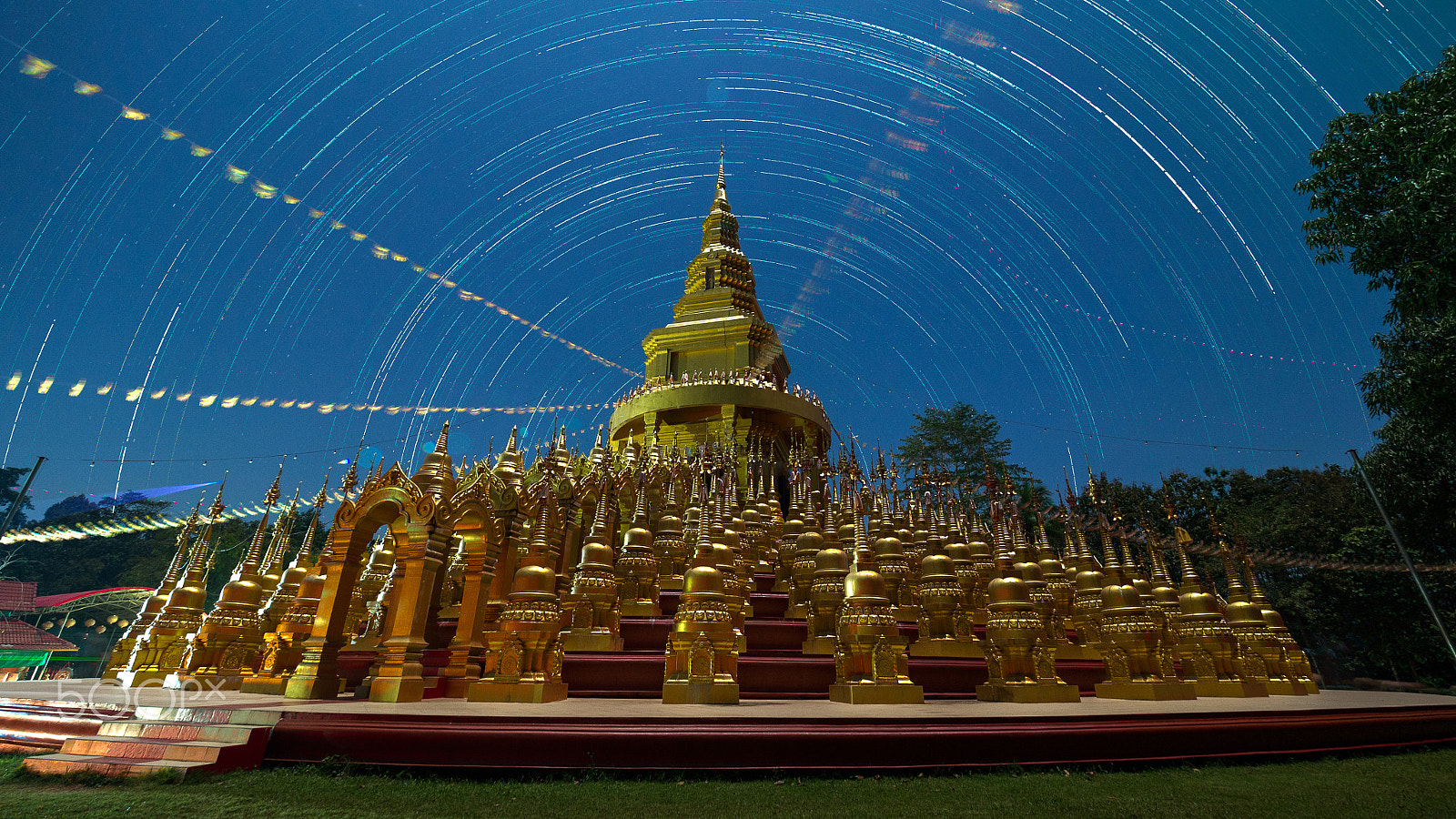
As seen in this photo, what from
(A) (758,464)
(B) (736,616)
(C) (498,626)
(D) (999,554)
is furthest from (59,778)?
(A) (758,464)

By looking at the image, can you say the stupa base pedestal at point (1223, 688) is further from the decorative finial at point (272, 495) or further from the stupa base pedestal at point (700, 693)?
the decorative finial at point (272, 495)

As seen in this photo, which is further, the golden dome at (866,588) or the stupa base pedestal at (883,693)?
the golden dome at (866,588)

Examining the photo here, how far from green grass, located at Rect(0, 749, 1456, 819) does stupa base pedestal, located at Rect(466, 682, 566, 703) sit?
1826 millimetres

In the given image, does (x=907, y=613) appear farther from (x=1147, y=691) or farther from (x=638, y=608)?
(x=638, y=608)

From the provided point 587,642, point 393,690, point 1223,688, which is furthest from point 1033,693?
point 393,690

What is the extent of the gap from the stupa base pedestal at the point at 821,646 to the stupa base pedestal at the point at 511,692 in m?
3.38

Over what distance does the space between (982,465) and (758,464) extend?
2157 cm

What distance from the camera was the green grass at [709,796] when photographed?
3.70 metres

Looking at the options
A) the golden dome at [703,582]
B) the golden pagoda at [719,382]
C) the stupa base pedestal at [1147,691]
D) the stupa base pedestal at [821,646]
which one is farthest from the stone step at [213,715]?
the golden pagoda at [719,382]

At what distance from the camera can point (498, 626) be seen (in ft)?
22.1

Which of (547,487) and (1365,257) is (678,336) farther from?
(1365,257)

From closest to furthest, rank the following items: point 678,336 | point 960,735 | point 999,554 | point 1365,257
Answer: point 960,735 → point 999,554 → point 1365,257 → point 678,336

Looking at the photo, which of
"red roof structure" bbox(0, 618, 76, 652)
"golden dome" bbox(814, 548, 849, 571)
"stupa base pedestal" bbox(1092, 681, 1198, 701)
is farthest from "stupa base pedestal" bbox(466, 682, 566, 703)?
"red roof structure" bbox(0, 618, 76, 652)

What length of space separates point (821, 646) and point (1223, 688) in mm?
5697
